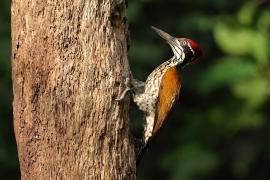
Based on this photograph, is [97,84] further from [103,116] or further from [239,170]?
[239,170]

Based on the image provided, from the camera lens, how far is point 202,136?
10602 millimetres

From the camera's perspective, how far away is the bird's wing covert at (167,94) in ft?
24.1

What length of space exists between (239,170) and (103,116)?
5.00 metres

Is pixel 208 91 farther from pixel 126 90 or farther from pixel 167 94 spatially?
pixel 126 90

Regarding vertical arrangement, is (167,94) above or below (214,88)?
above

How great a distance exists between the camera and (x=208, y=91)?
1005cm

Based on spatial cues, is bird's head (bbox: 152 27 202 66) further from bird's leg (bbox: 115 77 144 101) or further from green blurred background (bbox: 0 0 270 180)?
green blurred background (bbox: 0 0 270 180)

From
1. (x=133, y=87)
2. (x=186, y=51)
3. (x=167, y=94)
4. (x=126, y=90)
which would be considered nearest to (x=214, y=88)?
(x=186, y=51)

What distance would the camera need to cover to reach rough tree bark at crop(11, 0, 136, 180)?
6.38 metres

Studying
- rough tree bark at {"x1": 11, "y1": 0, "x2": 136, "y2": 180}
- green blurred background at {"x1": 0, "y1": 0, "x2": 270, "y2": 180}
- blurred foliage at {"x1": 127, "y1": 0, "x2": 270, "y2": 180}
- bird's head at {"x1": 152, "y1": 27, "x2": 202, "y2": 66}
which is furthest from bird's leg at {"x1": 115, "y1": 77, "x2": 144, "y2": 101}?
blurred foliage at {"x1": 127, "y1": 0, "x2": 270, "y2": 180}

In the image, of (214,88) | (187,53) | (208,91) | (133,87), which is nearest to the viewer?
(133,87)

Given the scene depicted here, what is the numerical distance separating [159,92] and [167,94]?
6cm

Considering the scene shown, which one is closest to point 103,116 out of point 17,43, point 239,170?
point 17,43

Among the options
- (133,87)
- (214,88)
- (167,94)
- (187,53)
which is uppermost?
(187,53)
